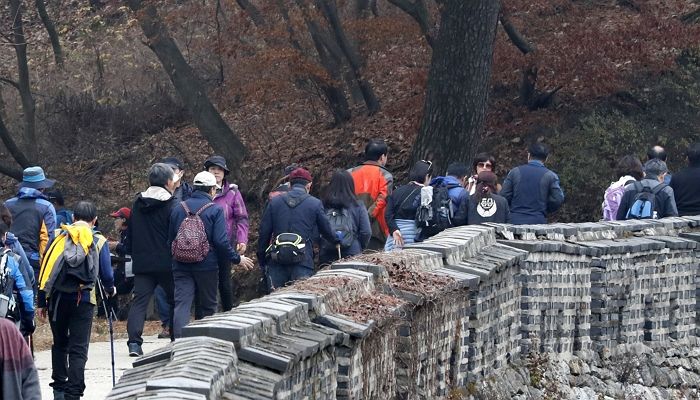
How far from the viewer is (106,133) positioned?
98.2 feet

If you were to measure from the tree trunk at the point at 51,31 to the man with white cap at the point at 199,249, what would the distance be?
52.5 ft

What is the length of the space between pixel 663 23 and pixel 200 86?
26.5 ft

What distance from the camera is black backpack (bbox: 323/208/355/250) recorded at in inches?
506

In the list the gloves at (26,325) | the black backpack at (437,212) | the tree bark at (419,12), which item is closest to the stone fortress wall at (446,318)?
the black backpack at (437,212)

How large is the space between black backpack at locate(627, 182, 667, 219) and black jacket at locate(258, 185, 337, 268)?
3.65m

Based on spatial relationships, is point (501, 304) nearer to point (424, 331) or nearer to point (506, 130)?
point (424, 331)

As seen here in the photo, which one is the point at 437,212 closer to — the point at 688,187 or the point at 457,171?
the point at 457,171

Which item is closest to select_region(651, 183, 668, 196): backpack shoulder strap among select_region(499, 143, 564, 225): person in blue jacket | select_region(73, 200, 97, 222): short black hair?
select_region(499, 143, 564, 225): person in blue jacket

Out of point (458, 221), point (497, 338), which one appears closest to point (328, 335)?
point (497, 338)

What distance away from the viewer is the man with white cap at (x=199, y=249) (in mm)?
12016

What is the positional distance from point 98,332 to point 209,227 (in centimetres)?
484

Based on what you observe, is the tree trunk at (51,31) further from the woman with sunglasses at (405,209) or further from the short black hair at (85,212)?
the short black hair at (85,212)

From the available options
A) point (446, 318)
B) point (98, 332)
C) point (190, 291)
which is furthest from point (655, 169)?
point (98, 332)

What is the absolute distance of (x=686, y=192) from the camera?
15562 mm
